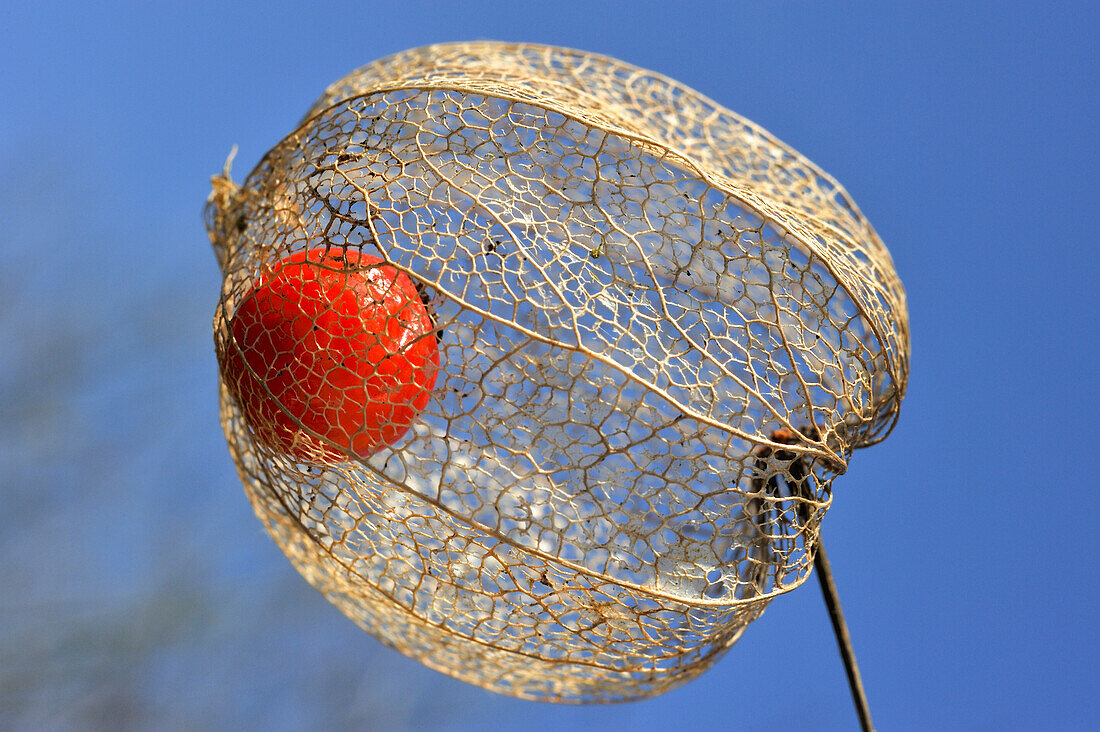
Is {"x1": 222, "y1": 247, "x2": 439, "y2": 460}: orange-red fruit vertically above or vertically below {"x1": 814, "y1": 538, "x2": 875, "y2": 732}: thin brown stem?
above

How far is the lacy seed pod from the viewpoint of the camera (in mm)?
754

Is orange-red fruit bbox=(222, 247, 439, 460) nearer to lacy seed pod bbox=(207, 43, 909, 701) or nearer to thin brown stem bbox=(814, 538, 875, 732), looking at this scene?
lacy seed pod bbox=(207, 43, 909, 701)

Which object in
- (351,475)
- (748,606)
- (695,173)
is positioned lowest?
(748,606)

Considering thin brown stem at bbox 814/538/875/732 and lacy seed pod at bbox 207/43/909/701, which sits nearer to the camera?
lacy seed pod at bbox 207/43/909/701

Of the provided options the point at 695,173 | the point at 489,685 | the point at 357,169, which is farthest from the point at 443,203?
the point at 489,685

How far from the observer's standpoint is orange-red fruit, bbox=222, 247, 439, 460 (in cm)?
78

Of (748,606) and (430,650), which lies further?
(430,650)

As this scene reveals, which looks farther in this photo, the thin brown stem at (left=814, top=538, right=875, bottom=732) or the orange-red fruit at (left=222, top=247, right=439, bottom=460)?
the thin brown stem at (left=814, top=538, right=875, bottom=732)

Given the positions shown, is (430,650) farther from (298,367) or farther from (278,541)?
(298,367)

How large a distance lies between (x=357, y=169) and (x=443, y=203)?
0.08m

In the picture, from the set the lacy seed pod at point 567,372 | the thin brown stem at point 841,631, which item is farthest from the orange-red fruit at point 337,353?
the thin brown stem at point 841,631

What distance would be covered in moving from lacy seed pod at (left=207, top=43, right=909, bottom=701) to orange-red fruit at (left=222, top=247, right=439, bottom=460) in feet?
0.05

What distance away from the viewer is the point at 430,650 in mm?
975

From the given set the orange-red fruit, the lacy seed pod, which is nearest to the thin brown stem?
the lacy seed pod
